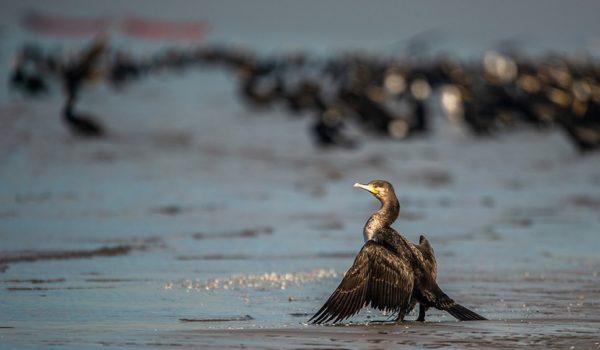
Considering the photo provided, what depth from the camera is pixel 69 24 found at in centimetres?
8394

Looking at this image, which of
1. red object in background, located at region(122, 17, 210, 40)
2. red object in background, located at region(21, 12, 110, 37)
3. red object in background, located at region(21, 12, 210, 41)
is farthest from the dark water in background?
red object in background, located at region(122, 17, 210, 40)

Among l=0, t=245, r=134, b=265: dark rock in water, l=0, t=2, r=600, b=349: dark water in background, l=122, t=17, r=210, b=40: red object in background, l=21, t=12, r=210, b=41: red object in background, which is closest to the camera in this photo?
l=0, t=2, r=600, b=349: dark water in background

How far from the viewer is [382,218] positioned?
8273 mm

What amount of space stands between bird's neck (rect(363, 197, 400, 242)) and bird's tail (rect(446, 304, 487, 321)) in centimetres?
70

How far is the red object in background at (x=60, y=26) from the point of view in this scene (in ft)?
253

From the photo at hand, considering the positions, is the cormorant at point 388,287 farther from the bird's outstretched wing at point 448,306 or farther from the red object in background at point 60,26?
the red object in background at point 60,26

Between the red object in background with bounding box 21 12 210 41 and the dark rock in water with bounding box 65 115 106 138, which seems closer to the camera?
the dark rock in water with bounding box 65 115 106 138

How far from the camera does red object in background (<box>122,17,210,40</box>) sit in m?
86.9

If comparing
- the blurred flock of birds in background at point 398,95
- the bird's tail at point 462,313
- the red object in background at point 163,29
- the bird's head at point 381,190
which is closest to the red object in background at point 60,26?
the red object in background at point 163,29

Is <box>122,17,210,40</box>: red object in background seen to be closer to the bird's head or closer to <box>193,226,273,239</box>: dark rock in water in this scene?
<box>193,226,273,239</box>: dark rock in water

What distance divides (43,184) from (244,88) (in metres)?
19.8

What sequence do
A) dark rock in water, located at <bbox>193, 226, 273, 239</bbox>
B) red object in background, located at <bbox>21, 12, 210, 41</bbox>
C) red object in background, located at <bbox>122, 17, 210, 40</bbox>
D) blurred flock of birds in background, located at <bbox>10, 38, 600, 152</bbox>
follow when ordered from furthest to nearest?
red object in background, located at <bbox>122, 17, 210, 40</bbox> → red object in background, located at <bbox>21, 12, 210, 41</bbox> → blurred flock of birds in background, located at <bbox>10, 38, 600, 152</bbox> → dark rock in water, located at <bbox>193, 226, 273, 239</bbox>

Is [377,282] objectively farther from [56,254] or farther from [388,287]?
[56,254]

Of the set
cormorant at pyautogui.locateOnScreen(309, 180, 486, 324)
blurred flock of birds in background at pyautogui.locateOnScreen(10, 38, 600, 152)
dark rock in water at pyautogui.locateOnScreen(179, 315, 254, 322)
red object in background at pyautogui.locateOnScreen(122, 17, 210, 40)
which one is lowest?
dark rock in water at pyautogui.locateOnScreen(179, 315, 254, 322)
